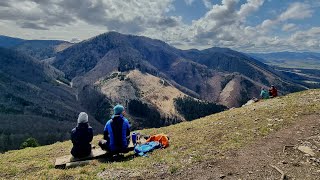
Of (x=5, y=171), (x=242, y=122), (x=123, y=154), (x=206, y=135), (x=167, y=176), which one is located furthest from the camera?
(x=242, y=122)

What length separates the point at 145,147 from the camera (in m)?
22.9

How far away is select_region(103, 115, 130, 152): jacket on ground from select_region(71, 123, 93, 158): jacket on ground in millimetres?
1432

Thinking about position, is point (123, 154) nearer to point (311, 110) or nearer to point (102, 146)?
point (102, 146)

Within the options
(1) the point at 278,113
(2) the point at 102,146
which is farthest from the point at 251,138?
(2) the point at 102,146

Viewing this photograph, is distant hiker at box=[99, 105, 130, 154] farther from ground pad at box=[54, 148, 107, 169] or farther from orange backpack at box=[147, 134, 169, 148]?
orange backpack at box=[147, 134, 169, 148]

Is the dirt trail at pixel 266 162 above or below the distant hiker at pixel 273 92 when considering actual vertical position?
below

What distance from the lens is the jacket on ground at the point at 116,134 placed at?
21789 millimetres

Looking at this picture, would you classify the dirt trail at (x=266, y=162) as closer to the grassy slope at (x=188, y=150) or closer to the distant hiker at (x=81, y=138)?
the grassy slope at (x=188, y=150)

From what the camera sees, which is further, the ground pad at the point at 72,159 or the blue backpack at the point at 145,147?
the blue backpack at the point at 145,147

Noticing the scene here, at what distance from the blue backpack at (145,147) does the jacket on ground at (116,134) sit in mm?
1025

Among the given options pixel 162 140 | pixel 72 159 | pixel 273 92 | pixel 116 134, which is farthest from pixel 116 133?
pixel 273 92

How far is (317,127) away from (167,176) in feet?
44.3

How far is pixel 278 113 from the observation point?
30.0m

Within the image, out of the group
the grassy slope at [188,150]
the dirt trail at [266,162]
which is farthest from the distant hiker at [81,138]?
the dirt trail at [266,162]
